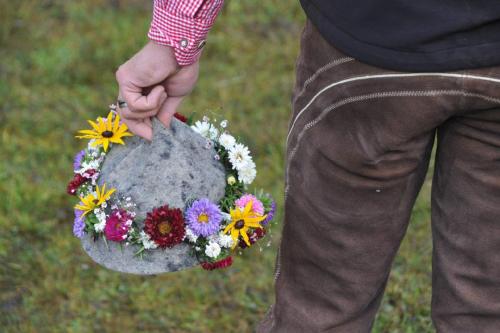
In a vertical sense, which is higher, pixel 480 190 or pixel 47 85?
pixel 480 190

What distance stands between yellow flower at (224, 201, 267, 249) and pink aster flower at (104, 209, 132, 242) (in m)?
0.24

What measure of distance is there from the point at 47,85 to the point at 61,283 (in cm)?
172

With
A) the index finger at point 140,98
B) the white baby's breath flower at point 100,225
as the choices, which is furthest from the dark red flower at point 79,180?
the index finger at point 140,98

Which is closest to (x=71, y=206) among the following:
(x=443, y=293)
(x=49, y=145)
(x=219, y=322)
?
(x=49, y=145)

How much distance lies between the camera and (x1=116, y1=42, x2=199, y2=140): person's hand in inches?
72.8

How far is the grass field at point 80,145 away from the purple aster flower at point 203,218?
0.41 metres

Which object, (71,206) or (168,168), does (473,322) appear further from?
(71,206)

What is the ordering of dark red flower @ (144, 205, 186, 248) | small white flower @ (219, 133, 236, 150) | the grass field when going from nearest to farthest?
1. dark red flower @ (144, 205, 186, 248)
2. small white flower @ (219, 133, 236, 150)
3. the grass field

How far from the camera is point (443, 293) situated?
76.4 inches

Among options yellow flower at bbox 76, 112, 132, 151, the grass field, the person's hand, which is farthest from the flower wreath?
the grass field

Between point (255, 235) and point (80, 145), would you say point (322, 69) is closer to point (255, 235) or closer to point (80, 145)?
point (255, 235)

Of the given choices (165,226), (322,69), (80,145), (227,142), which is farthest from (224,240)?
(80,145)

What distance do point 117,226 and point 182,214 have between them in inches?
6.1

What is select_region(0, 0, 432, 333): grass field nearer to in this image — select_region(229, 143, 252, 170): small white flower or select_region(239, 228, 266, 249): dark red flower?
select_region(229, 143, 252, 170): small white flower
